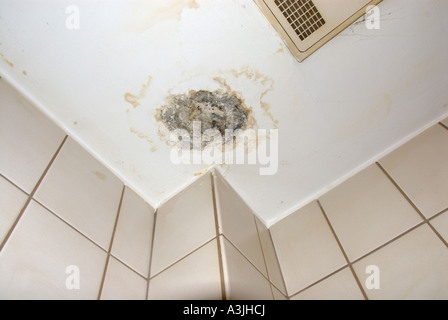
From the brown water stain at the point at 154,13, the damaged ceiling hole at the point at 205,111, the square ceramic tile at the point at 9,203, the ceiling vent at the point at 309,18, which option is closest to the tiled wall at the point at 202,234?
the square ceramic tile at the point at 9,203

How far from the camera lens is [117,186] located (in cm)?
92

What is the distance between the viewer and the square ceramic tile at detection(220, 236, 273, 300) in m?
0.65

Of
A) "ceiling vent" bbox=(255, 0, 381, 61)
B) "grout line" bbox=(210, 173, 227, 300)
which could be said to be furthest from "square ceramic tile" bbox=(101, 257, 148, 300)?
"ceiling vent" bbox=(255, 0, 381, 61)

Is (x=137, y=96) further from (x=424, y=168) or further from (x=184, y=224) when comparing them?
(x=424, y=168)

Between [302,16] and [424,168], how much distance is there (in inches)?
21.6

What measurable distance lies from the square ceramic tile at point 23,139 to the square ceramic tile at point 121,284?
0.25 metres

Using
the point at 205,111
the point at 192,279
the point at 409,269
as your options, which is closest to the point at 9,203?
the point at 192,279

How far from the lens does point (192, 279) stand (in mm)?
699

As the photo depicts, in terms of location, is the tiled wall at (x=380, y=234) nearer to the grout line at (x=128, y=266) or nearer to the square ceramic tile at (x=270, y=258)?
the square ceramic tile at (x=270, y=258)

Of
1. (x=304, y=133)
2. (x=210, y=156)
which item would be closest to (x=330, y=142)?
(x=304, y=133)

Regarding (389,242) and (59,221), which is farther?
(389,242)

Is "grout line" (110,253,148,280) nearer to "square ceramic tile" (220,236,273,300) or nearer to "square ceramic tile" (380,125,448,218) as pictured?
"square ceramic tile" (220,236,273,300)

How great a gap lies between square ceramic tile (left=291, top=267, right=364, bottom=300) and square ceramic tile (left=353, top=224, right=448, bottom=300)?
0.02 m
